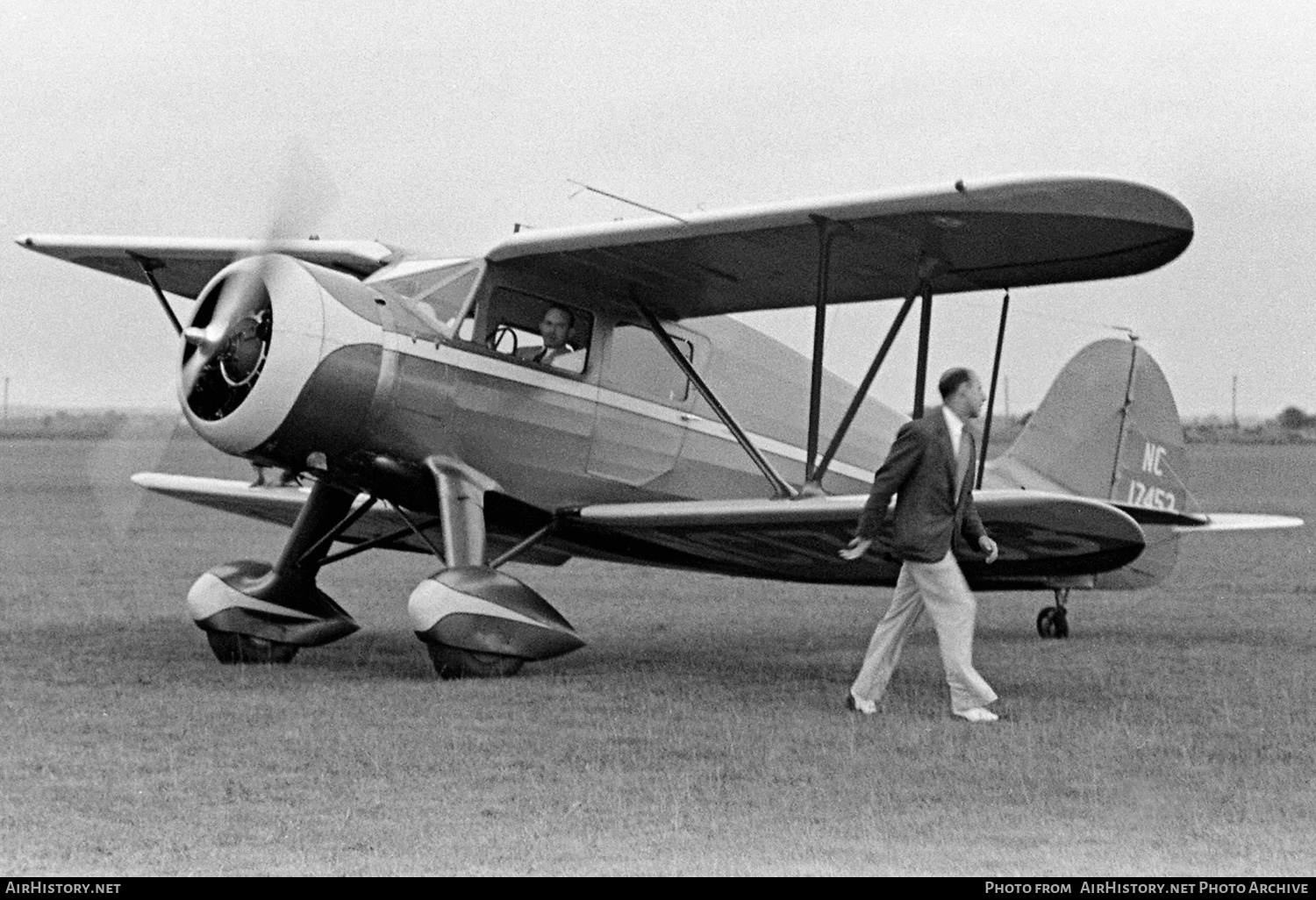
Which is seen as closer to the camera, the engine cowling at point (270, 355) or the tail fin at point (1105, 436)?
the engine cowling at point (270, 355)

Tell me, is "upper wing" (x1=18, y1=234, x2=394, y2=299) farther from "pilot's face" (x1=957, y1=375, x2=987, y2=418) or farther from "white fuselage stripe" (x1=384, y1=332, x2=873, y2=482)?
"pilot's face" (x1=957, y1=375, x2=987, y2=418)

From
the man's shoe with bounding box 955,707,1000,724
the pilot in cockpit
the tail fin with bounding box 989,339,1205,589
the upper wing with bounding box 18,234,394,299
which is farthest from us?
the tail fin with bounding box 989,339,1205,589

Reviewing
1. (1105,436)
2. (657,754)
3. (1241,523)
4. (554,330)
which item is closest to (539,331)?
(554,330)

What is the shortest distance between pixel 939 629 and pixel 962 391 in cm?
114

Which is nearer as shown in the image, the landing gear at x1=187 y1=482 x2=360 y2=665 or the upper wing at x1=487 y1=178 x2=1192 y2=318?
the upper wing at x1=487 y1=178 x2=1192 y2=318

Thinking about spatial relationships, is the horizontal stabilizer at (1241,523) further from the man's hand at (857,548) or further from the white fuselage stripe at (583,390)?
the man's hand at (857,548)

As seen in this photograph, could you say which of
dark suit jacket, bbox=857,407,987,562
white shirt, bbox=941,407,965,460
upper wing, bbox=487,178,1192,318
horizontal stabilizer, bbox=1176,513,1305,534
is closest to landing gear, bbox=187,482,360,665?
upper wing, bbox=487,178,1192,318

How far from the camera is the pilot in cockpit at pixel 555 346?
10.3 m

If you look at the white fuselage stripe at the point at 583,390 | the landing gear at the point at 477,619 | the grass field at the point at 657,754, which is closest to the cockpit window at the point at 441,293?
the white fuselage stripe at the point at 583,390

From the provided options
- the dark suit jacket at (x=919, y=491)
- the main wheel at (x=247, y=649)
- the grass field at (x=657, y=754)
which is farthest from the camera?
the main wheel at (x=247, y=649)

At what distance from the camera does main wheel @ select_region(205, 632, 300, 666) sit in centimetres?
Answer: 1017

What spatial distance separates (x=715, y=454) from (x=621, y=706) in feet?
9.63

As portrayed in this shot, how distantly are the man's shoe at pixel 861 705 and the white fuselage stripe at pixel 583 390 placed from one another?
2.82 metres

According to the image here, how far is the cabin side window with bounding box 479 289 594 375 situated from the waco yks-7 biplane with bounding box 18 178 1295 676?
1 cm
